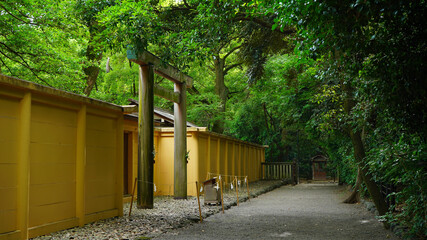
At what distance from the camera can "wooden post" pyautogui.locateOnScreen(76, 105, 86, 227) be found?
23.9 ft

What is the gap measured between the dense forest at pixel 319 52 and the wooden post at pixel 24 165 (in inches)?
132

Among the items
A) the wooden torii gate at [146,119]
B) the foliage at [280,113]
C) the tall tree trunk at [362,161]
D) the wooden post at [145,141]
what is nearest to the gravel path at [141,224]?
the wooden post at [145,141]

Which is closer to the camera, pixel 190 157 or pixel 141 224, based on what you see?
pixel 141 224

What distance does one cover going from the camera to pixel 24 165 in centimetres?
590

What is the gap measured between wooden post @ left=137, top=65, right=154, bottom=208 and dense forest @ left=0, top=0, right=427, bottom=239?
78 centimetres

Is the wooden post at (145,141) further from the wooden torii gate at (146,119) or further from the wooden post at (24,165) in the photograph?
the wooden post at (24,165)

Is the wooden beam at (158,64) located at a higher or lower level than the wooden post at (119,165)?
higher

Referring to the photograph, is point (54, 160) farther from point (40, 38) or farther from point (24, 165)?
point (40, 38)

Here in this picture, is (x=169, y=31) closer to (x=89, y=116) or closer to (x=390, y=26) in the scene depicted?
(x=89, y=116)

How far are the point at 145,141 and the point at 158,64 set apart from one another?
2.20 metres

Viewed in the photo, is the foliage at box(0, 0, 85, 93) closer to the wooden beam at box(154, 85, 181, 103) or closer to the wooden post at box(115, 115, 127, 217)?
the wooden beam at box(154, 85, 181, 103)

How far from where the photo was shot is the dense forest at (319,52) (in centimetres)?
496

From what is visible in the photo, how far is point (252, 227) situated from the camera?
314 inches

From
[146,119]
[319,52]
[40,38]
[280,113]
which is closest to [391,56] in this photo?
[319,52]
